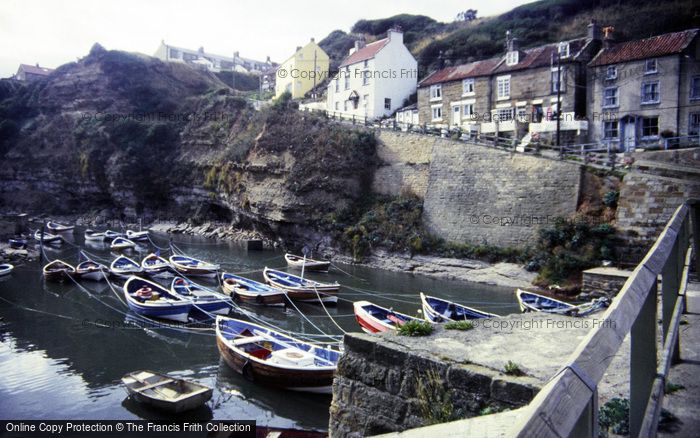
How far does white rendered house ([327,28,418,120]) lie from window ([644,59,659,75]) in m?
24.0

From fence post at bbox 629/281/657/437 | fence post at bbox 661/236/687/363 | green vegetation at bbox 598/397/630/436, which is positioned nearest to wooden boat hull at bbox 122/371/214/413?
green vegetation at bbox 598/397/630/436

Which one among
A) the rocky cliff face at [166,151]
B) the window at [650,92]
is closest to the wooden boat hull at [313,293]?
the rocky cliff face at [166,151]

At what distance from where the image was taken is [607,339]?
96.0 inches

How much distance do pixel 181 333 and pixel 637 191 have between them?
78.2 feet

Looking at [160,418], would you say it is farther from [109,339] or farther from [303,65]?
[303,65]

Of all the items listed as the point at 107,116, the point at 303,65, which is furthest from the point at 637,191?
the point at 107,116

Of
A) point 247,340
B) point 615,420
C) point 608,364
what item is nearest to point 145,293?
point 247,340

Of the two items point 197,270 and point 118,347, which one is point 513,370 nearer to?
point 118,347

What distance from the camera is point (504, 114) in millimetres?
39281

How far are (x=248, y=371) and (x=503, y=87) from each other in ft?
110

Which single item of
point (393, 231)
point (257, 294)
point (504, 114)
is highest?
point (504, 114)

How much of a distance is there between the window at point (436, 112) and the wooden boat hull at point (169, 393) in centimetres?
3638

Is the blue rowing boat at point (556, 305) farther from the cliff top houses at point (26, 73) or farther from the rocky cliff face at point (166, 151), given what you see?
the cliff top houses at point (26, 73)

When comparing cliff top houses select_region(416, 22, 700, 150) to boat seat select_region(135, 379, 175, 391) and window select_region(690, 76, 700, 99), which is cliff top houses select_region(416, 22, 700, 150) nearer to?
window select_region(690, 76, 700, 99)
